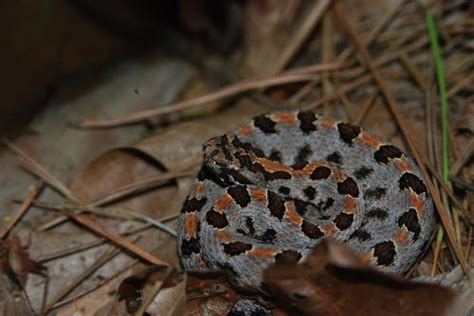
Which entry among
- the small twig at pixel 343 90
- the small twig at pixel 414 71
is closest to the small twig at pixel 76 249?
Answer: the small twig at pixel 343 90

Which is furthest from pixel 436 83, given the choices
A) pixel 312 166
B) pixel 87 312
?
pixel 87 312

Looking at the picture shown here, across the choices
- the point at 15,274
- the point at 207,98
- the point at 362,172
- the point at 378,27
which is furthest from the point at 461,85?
the point at 15,274

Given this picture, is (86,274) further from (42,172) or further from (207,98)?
(207,98)

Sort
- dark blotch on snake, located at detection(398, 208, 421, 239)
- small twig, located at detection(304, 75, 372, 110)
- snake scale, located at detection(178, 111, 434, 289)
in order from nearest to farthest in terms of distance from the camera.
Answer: snake scale, located at detection(178, 111, 434, 289) → dark blotch on snake, located at detection(398, 208, 421, 239) → small twig, located at detection(304, 75, 372, 110)

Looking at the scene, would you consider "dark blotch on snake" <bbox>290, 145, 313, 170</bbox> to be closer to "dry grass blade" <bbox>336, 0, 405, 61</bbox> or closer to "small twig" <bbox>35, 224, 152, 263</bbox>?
"small twig" <bbox>35, 224, 152, 263</bbox>

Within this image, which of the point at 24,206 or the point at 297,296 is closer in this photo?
the point at 297,296

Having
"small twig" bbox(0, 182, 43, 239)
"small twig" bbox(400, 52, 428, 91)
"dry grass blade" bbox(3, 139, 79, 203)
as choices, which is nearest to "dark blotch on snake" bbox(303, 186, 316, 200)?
"small twig" bbox(400, 52, 428, 91)
